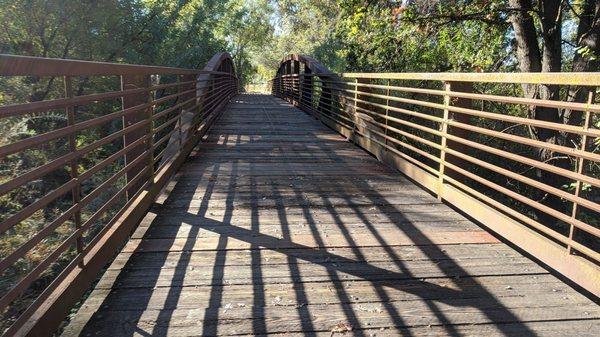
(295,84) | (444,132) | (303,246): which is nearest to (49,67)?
(303,246)

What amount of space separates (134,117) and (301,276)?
1926 mm

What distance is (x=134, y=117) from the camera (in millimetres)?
3875

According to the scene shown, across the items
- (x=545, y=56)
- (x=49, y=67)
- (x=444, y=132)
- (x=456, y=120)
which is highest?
(x=545, y=56)

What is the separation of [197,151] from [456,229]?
4208 mm

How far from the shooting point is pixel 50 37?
1580 centimetres

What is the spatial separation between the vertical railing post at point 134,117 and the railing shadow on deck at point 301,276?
409 millimetres

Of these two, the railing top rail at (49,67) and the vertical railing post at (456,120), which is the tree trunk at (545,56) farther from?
the railing top rail at (49,67)

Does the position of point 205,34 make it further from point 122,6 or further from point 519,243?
point 519,243

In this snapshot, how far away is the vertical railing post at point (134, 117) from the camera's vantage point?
12.1 feet

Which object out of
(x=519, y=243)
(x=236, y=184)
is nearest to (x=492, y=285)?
(x=519, y=243)

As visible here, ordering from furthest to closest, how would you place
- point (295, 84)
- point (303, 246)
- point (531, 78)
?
point (295, 84), point (303, 246), point (531, 78)

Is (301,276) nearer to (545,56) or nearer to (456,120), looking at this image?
(456,120)

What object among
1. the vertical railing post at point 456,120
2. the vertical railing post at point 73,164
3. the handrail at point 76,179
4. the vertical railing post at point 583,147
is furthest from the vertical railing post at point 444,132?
the vertical railing post at point 73,164

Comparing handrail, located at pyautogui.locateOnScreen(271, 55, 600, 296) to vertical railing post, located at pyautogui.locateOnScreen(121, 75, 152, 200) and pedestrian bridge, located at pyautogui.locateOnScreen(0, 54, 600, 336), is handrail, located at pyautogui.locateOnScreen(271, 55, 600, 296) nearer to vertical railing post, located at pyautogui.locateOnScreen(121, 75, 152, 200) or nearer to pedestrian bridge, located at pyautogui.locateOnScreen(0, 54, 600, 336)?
pedestrian bridge, located at pyautogui.locateOnScreen(0, 54, 600, 336)
